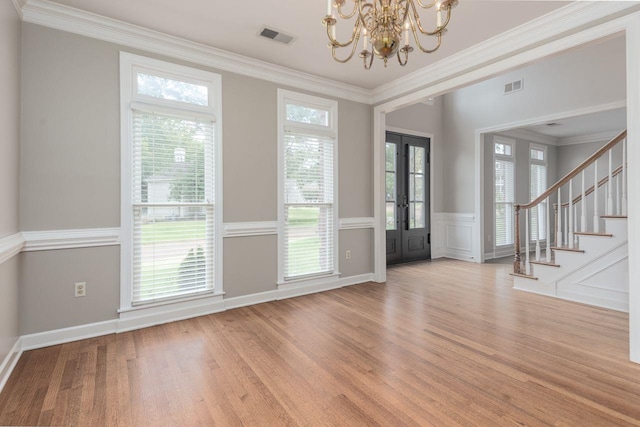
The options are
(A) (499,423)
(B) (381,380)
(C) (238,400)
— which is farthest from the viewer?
(B) (381,380)

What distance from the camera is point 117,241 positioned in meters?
3.00

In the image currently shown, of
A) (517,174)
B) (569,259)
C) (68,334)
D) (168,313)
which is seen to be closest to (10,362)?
(68,334)

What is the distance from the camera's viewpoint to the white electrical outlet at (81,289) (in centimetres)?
285

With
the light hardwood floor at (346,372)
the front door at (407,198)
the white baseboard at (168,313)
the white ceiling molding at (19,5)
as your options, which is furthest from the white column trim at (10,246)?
the front door at (407,198)

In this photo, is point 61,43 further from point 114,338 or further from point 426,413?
point 426,413

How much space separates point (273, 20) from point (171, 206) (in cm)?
207

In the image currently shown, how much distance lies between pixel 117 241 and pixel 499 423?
327 cm

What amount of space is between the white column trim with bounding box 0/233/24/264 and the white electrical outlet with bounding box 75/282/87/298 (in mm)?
529

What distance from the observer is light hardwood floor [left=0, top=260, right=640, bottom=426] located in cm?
183

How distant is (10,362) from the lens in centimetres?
232

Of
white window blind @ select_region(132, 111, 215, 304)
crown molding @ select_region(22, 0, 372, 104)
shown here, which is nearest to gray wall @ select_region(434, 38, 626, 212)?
crown molding @ select_region(22, 0, 372, 104)

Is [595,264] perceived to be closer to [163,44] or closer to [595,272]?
[595,272]

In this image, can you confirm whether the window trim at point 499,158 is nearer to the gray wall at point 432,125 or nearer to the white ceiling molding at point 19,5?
the gray wall at point 432,125

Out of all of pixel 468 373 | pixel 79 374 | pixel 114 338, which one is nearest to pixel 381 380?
pixel 468 373
